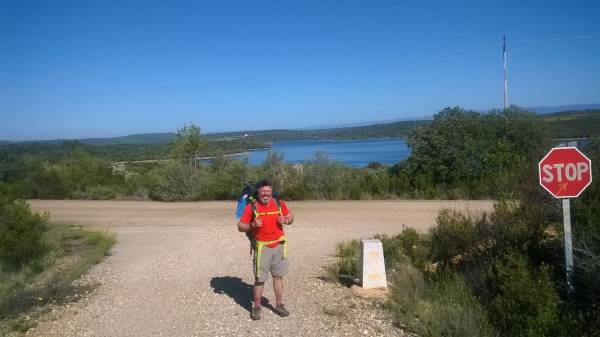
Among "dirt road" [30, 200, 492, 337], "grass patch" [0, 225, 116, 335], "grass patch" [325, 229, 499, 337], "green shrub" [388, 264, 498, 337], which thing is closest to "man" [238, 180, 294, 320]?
"dirt road" [30, 200, 492, 337]

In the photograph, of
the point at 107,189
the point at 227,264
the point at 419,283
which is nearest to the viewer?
the point at 419,283

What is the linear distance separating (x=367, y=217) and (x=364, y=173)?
25.6 ft

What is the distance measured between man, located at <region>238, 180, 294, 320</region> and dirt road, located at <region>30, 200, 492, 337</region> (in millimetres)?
536

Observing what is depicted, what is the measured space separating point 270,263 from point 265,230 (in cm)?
43

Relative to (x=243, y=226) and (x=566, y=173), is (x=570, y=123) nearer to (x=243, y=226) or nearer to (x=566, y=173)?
(x=566, y=173)

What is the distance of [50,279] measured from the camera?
27.5 ft

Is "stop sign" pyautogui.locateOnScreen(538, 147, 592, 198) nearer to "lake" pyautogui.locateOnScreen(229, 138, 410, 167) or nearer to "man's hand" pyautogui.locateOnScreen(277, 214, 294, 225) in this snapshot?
"man's hand" pyautogui.locateOnScreen(277, 214, 294, 225)

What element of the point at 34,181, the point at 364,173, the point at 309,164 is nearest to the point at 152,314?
the point at 309,164

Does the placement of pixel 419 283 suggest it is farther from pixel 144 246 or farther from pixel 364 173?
pixel 364 173

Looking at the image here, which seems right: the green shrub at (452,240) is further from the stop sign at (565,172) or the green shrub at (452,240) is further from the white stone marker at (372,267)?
the stop sign at (565,172)

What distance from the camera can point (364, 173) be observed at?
71.3 ft

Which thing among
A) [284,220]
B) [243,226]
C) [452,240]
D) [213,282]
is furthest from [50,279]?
[452,240]

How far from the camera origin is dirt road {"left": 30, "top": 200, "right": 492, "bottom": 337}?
589cm

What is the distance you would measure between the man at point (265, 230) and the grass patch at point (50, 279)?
9.26 feet
